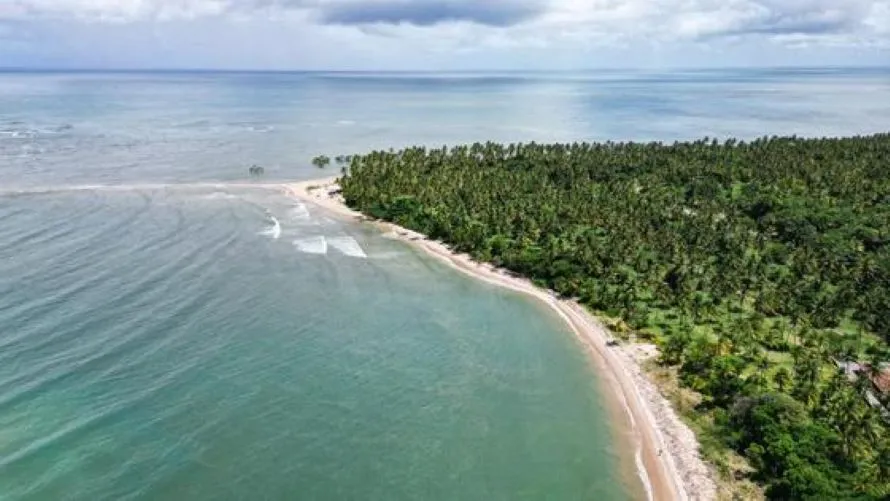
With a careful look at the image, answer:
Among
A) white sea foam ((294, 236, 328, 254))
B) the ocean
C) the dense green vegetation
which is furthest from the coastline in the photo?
white sea foam ((294, 236, 328, 254))

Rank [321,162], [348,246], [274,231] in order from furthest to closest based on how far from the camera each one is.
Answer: [321,162] → [274,231] → [348,246]

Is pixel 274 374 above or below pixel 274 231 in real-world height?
below

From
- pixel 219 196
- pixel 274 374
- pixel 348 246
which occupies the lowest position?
pixel 274 374

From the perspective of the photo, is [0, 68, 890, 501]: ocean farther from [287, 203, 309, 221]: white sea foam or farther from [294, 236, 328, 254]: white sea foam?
[287, 203, 309, 221]: white sea foam

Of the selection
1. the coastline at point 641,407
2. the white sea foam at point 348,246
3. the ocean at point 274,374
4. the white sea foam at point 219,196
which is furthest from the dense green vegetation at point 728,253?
the white sea foam at point 219,196

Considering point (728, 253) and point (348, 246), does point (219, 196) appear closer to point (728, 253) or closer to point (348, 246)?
point (348, 246)

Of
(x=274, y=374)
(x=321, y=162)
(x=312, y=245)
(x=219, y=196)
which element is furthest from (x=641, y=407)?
(x=321, y=162)
